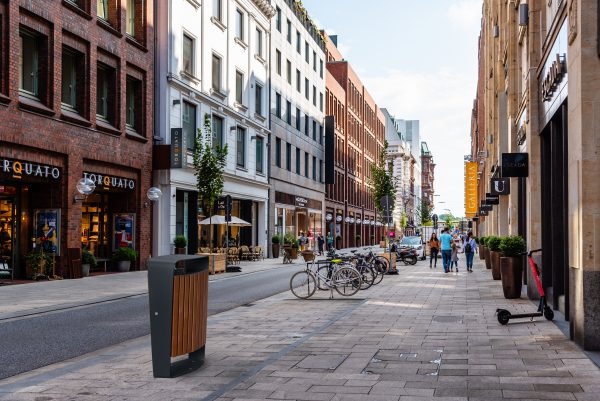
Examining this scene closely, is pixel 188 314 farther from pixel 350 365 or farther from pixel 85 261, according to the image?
pixel 85 261

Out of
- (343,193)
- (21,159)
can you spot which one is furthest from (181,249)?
(343,193)

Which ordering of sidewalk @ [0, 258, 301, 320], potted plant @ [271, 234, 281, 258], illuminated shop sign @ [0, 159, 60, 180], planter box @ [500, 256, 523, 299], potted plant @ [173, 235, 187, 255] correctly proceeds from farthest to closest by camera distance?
potted plant @ [271, 234, 281, 258], potted plant @ [173, 235, 187, 255], illuminated shop sign @ [0, 159, 60, 180], planter box @ [500, 256, 523, 299], sidewalk @ [0, 258, 301, 320]

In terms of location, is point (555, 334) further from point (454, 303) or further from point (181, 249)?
point (181, 249)

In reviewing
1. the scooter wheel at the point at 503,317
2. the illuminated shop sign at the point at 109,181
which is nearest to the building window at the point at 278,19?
the illuminated shop sign at the point at 109,181

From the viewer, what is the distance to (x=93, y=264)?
A: 2403 cm

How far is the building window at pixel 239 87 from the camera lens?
1507 inches

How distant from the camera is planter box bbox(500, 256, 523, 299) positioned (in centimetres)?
1473

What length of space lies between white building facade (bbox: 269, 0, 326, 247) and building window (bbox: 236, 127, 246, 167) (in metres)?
4.89

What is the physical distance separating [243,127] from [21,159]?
1930 centimetres

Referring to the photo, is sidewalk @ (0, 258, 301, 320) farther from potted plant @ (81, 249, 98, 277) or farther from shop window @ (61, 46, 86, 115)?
shop window @ (61, 46, 86, 115)

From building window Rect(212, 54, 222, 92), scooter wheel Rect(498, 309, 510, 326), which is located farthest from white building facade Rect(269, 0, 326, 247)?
scooter wheel Rect(498, 309, 510, 326)

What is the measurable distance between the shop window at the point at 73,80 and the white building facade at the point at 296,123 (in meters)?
20.6

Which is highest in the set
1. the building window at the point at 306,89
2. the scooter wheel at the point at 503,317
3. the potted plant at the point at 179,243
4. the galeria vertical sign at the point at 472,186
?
the building window at the point at 306,89

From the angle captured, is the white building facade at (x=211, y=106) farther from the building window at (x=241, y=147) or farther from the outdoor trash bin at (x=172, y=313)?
the outdoor trash bin at (x=172, y=313)
